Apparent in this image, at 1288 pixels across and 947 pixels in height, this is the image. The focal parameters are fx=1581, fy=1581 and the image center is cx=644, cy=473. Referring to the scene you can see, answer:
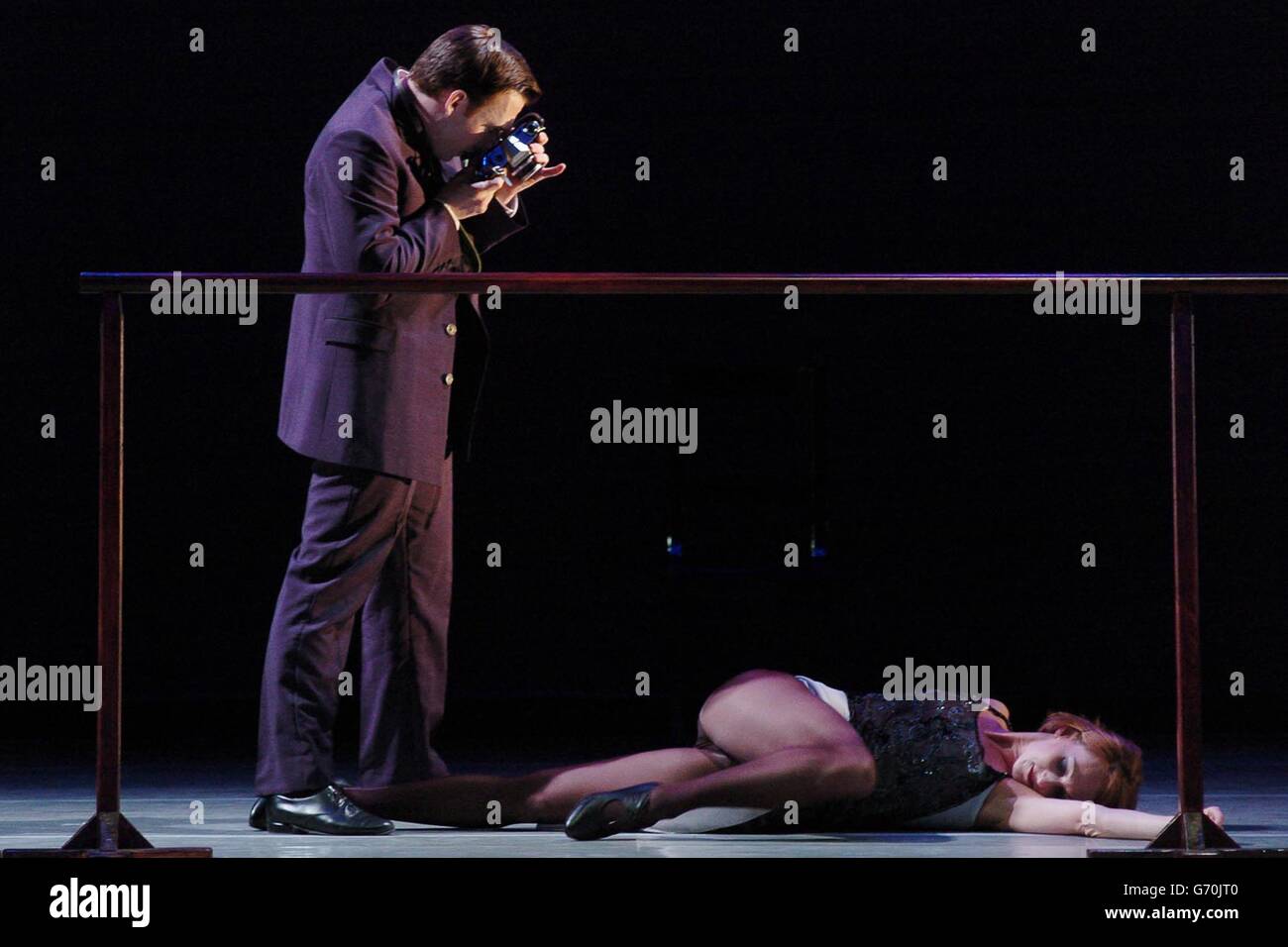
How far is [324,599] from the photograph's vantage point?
2457 millimetres

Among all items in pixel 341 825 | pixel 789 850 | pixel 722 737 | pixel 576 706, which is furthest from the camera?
pixel 576 706

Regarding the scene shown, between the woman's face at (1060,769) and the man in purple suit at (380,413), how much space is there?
0.98m

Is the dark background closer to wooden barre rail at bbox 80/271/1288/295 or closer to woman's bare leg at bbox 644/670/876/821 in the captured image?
woman's bare leg at bbox 644/670/876/821

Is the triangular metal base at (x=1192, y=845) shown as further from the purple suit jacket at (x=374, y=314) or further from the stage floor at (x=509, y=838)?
the purple suit jacket at (x=374, y=314)

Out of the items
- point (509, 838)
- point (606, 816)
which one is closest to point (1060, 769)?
point (606, 816)

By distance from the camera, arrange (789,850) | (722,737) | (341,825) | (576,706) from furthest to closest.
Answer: (576,706) → (722,737) → (341,825) → (789,850)
